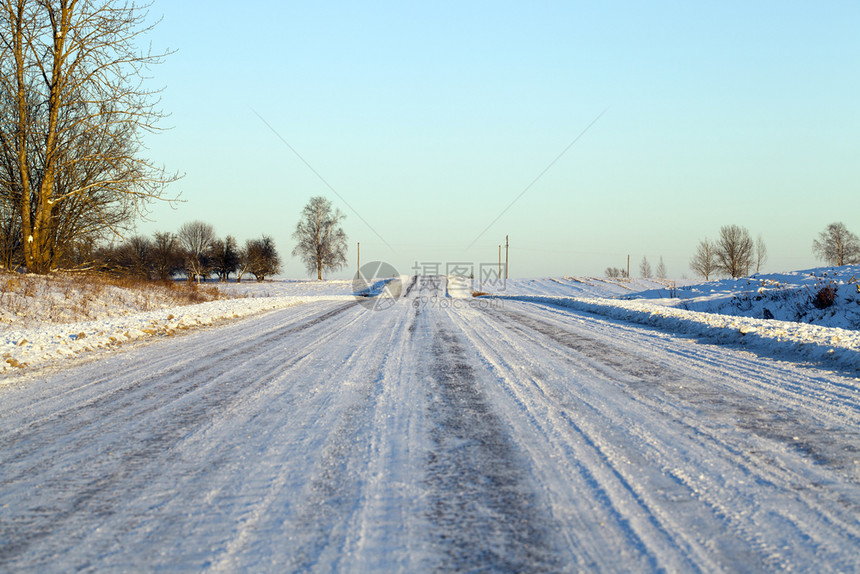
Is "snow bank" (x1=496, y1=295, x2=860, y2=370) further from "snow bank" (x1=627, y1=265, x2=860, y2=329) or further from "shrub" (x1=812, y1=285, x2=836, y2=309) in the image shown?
"shrub" (x1=812, y1=285, x2=836, y2=309)

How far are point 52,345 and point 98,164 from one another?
39.9ft

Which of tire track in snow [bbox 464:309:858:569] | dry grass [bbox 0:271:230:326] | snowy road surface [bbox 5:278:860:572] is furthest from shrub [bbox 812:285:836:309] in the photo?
dry grass [bbox 0:271:230:326]

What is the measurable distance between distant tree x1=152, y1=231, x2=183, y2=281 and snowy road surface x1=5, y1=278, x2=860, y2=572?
248 ft

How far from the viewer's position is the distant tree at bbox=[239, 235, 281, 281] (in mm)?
79688

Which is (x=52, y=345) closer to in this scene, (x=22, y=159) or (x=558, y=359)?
(x=558, y=359)

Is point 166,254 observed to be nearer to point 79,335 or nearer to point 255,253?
point 255,253

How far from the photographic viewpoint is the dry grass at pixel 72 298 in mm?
11805

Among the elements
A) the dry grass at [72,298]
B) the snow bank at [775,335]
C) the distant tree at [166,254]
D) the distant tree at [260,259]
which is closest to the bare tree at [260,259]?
the distant tree at [260,259]

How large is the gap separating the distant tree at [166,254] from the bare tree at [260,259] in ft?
34.5

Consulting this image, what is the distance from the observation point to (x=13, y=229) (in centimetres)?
1833

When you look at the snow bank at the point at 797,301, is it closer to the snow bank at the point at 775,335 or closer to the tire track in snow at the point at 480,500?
the snow bank at the point at 775,335

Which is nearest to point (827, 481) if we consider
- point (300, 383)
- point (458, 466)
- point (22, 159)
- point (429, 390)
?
point (458, 466)

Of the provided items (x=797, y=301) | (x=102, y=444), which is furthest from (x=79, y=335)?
(x=797, y=301)

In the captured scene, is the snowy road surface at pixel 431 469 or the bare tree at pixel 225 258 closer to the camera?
the snowy road surface at pixel 431 469
